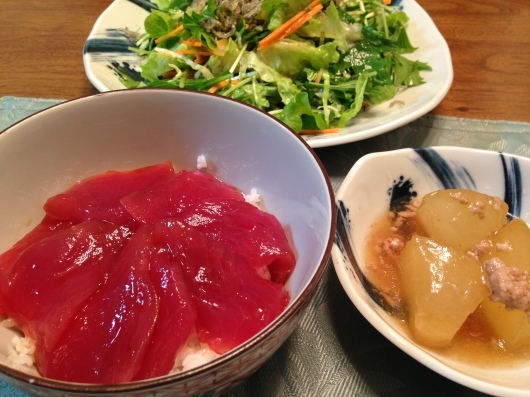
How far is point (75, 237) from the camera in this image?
37.9 inches

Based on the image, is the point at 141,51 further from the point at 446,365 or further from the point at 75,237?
the point at 446,365

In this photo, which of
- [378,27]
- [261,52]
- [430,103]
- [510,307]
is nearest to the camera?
[510,307]

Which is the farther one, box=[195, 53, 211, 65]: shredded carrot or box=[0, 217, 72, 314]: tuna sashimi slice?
box=[195, 53, 211, 65]: shredded carrot

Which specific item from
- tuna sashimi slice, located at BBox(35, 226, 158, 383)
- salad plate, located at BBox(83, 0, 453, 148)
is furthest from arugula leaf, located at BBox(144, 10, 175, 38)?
tuna sashimi slice, located at BBox(35, 226, 158, 383)

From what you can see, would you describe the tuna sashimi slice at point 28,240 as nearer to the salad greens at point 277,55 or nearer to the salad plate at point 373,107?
the salad plate at point 373,107

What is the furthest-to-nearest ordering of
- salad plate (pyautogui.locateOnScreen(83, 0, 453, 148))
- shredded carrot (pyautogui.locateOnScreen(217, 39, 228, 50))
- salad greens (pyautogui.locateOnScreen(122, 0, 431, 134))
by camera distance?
1. shredded carrot (pyautogui.locateOnScreen(217, 39, 228, 50))
2. salad greens (pyautogui.locateOnScreen(122, 0, 431, 134))
3. salad plate (pyautogui.locateOnScreen(83, 0, 453, 148))

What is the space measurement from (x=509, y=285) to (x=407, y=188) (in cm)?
51

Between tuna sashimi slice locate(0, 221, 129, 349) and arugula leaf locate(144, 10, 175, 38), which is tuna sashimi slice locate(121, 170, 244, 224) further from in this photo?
arugula leaf locate(144, 10, 175, 38)

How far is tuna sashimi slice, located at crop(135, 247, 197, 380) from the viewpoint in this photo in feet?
2.74

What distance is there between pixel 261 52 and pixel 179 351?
157 centimetres

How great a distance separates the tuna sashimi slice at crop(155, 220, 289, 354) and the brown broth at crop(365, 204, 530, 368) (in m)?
0.39

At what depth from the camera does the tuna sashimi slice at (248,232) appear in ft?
3.32

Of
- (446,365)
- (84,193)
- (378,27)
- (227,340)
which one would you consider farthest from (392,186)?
(378,27)

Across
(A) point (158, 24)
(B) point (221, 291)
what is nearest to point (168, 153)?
(B) point (221, 291)
